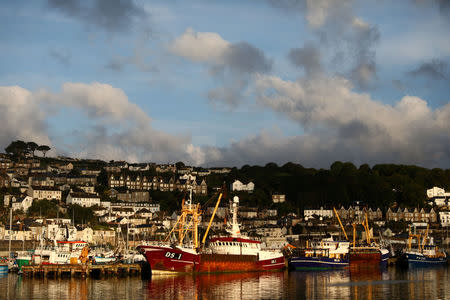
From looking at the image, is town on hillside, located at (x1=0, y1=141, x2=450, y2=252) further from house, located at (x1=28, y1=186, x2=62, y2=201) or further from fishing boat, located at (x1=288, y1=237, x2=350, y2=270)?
fishing boat, located at (x1=288, y1=237, x2=350, y2=270)

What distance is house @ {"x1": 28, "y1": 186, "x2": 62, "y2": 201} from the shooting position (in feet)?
419

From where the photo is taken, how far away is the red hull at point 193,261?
66312 mm

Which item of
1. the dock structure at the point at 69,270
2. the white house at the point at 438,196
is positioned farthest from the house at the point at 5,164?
the white house at the point at 438,196

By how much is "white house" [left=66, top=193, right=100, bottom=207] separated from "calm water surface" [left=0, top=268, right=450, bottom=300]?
195 ft

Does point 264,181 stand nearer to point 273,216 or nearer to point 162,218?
point 273,216

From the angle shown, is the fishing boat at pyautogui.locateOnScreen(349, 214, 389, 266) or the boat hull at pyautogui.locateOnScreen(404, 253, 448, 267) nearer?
the boat hull at pyautogui.locateOnScreen(404, 253, 448, 267)

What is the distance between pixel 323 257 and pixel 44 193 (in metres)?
73.6

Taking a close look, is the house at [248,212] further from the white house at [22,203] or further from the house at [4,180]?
the house at [4,180]

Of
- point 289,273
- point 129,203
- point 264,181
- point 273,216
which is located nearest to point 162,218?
point 129,203

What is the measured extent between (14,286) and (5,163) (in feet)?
349

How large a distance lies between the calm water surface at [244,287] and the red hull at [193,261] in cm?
143

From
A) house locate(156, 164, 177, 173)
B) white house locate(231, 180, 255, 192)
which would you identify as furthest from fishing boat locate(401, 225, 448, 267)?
house locate(156, 164, 177, 173)

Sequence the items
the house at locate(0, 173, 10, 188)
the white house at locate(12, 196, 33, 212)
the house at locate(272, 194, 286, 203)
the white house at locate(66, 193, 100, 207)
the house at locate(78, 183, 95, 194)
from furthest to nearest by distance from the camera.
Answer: the house at locate(272, 194, 286, 203) → the house at locate(78, 183, 95, 194) → the house at locate(0, 173, 10, 188) → the white house at locate(66, 193, 100, 207) → the white house at locate(12, 196, 33, 212)

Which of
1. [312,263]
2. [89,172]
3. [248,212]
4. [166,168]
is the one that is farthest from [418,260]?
[166,168]
